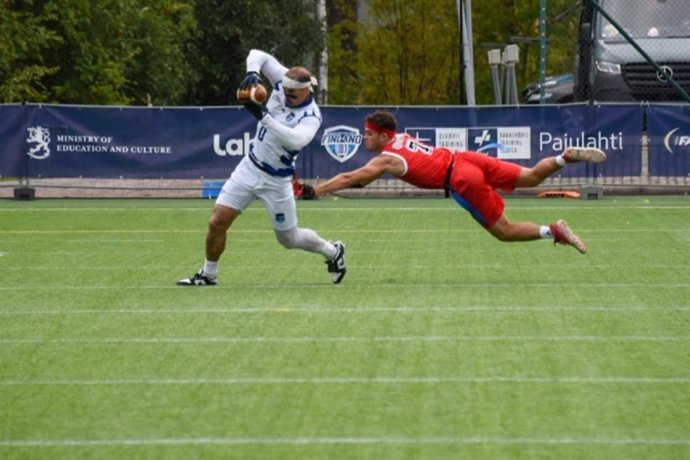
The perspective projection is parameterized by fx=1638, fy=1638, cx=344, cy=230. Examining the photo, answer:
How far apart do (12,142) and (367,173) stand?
13247 mm

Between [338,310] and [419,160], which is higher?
[419,160]

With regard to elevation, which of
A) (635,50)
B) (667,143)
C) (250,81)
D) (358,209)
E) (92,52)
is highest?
(92,52)

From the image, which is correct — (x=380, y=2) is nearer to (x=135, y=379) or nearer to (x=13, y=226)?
(x=13, y=226)

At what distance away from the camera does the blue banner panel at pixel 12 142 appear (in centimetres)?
2577

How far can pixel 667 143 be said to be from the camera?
25.4 meters

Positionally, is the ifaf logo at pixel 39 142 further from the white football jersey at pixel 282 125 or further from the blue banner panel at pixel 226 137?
the white football jersey at pixel 282 125

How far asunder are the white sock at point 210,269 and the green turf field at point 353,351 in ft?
0.63

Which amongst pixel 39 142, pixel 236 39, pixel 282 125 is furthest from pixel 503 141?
pixel 236 39

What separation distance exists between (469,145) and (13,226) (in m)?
8.26

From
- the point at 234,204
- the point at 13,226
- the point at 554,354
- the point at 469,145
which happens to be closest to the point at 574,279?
the point at 234,204

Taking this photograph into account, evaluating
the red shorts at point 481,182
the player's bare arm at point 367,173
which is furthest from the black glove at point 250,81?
the red shorts at point 481,182

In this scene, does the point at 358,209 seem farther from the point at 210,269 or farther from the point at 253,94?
the point at 253,94

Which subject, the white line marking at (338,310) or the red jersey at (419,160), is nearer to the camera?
the white line marking at (338,310)

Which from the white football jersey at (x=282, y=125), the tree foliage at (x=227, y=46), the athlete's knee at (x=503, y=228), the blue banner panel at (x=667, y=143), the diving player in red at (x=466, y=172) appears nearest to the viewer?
the white football jersey at (x=282, y=125)
